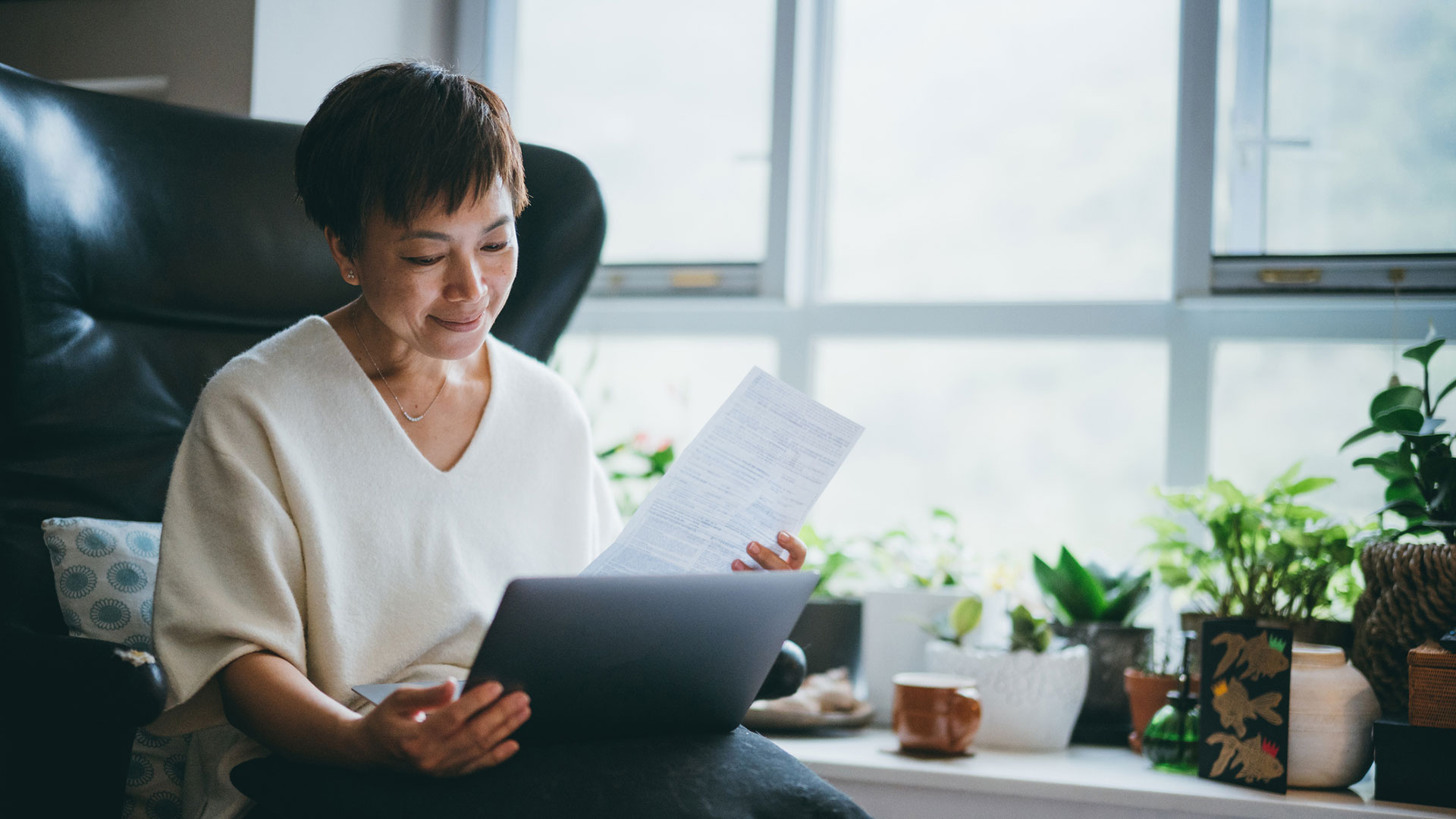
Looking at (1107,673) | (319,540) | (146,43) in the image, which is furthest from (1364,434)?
(146,43)

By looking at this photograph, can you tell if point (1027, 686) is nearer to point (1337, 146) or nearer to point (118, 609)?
point (1337, 146)

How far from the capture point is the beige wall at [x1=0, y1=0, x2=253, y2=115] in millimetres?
1904

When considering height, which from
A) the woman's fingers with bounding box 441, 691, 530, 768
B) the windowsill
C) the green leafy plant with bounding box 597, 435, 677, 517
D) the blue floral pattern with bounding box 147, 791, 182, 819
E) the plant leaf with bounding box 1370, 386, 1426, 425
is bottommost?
the windowsill

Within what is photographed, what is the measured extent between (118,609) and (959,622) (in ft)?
3.99

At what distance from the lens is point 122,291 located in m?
1.29

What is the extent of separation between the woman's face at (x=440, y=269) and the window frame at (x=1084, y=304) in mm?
1104

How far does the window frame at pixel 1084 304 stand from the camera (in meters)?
1.92

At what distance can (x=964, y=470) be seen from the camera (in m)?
2.12

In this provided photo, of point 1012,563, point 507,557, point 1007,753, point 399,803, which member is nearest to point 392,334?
point 507,557

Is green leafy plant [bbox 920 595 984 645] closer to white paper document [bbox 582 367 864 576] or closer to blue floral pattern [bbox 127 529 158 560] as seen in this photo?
white paper document [bbox 582 367 864 576]

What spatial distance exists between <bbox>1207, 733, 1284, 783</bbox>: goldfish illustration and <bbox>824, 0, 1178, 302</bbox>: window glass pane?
0.88 metres

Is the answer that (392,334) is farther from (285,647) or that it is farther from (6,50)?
(6,50)

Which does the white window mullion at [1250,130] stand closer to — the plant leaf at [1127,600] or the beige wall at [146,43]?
the plant leaf at [1127,600]

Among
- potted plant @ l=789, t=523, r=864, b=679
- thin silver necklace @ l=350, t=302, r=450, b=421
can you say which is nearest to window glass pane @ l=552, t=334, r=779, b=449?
potted plant @ l=789, t=523, r=864, b=679
